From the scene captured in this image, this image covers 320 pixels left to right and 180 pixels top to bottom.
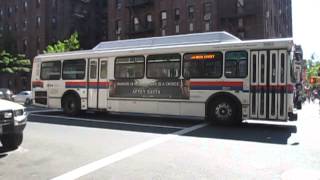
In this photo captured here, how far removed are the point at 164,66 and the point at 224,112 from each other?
304 centimetres

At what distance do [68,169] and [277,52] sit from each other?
7969 mm

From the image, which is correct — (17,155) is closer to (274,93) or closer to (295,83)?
(274,93)

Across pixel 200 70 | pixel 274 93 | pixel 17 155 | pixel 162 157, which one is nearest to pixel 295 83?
pixel 274 93

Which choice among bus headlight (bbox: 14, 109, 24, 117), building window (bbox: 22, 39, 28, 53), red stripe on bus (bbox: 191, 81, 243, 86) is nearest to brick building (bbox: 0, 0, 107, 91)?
building window (bbox: 22, 39, 28, 53)

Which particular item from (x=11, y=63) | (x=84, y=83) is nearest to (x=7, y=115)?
(x=84, y=83)

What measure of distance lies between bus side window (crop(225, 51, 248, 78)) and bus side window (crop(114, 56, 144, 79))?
3.62 meters

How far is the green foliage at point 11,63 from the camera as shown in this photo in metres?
48.8

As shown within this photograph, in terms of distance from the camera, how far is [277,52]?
12.3 meters

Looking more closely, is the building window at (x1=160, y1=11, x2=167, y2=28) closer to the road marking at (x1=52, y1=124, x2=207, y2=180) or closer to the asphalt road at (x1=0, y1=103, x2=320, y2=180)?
the asphalt road at (x1=0, y1=103, x2=320, y2=180)

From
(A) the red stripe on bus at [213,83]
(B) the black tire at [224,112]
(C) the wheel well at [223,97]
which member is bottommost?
(B) the black tire at [224,112]

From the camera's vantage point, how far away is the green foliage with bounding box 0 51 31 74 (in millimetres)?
48844

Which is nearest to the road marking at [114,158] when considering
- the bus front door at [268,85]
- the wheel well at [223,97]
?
the wheel well at [223,97]

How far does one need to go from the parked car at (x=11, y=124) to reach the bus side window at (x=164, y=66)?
673 cm

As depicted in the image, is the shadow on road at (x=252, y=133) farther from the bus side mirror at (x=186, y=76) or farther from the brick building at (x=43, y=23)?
the brick building at (x=43, y=23)
